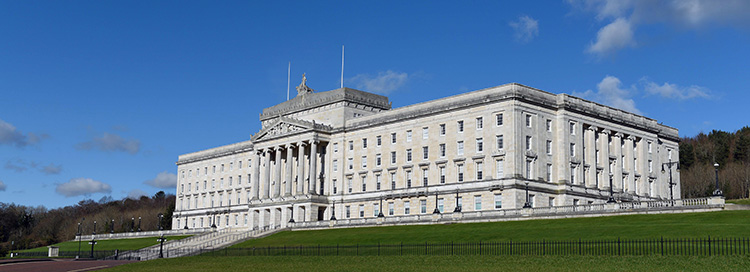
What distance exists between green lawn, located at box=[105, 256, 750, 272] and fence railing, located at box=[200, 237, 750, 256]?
6.16 ft

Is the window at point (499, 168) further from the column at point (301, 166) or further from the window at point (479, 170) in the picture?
the column at point (301, 166)

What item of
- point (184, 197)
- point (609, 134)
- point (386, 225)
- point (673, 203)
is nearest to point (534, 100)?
point (609, 134)

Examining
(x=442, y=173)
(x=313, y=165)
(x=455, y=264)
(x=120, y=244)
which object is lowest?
(x=455, y=264)

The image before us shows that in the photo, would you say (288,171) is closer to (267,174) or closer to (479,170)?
(267,174)

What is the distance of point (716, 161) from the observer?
150625 millimetres

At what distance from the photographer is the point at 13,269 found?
65375mm

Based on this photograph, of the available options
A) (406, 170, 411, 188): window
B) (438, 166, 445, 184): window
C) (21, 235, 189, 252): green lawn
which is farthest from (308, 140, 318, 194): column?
(21, 235, 189, 252): green lawn

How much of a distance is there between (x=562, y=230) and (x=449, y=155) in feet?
123

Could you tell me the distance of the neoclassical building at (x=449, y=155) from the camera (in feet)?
312

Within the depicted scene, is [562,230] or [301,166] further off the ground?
[301,166]

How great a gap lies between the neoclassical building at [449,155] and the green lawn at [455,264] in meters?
34.8

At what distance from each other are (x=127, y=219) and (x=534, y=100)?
126182mm

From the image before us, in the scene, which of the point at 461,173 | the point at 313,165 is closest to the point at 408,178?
the point at 461,173

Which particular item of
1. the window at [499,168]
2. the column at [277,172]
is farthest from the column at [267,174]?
the window at [499,168]
